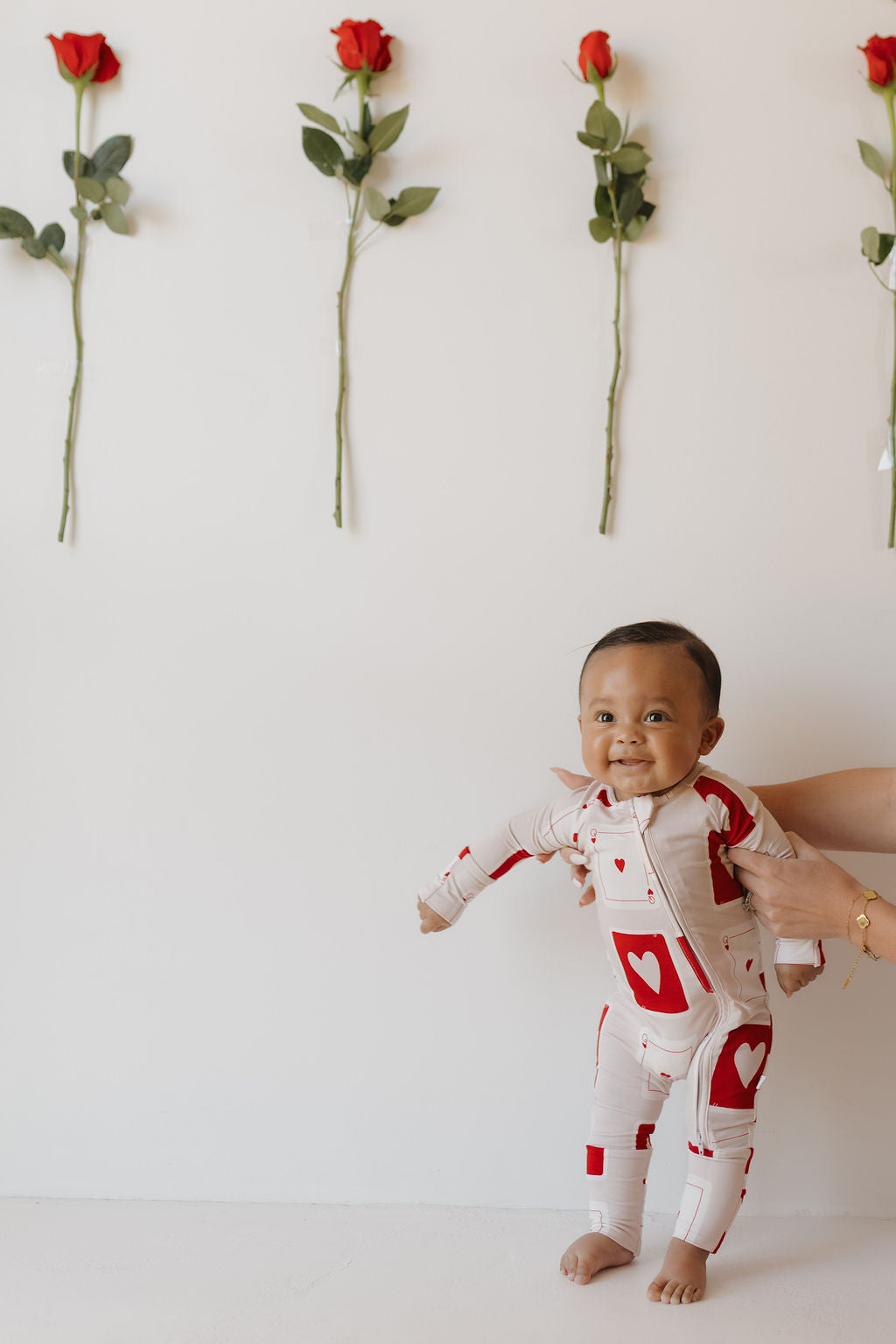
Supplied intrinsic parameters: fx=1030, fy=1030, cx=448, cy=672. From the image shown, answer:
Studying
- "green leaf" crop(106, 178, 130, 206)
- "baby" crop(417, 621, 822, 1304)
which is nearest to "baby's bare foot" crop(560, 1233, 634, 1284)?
"baby" crop(417, 621, 822, 1304)

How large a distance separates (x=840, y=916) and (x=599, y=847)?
316 mm

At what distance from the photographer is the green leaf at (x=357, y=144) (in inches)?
62.3

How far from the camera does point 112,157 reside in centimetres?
163

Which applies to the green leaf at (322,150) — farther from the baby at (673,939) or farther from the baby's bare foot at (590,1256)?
the baby's bare foot at (590,1256)

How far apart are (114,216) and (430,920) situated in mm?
1199

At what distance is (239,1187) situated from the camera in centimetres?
163

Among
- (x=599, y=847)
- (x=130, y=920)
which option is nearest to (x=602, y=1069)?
(x=599, y=847)

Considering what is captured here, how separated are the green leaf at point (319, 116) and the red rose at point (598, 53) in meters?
0.39

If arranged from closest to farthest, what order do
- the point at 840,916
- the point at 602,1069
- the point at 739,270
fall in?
1. the point at 840,916
2. the point at 602,1069
3. the point at 739,270

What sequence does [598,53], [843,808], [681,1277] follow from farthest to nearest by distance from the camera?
[598,53], [843,808], [681,1277]

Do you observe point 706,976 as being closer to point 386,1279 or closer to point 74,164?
point 386,1279

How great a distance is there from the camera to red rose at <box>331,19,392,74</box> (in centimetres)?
158

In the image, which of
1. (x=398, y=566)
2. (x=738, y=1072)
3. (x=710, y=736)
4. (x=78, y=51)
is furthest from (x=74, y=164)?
(x=738, y=1072)

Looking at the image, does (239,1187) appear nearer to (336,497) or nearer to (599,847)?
(599,847)
